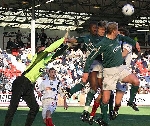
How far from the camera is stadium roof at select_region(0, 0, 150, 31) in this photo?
44.4 m

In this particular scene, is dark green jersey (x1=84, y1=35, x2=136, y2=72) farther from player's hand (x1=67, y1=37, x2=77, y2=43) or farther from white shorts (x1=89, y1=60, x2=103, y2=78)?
white shorts (x1=89, y1=60, x2=103, y2=78)

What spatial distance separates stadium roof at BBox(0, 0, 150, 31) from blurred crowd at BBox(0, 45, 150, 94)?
37.7ft

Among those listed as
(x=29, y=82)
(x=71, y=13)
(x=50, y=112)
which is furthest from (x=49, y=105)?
(x=71, y=13)

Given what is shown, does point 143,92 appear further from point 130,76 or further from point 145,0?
point 145,0

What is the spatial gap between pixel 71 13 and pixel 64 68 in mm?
28018

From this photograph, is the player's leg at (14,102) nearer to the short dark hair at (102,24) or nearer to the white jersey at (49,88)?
the white jersey at (49,88)

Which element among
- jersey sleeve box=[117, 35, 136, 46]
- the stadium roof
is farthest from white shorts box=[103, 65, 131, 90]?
the stadium roof

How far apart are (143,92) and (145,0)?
22490 mm

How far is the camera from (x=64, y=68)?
2578cm

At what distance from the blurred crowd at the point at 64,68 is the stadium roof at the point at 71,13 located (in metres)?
11.5

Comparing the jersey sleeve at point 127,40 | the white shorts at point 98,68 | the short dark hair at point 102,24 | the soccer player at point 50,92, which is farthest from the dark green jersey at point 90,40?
the soccer player at point 50,92

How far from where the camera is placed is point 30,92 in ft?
32.1

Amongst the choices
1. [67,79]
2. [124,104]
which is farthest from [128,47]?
[67,79]

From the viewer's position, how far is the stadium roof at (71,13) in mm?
44419
